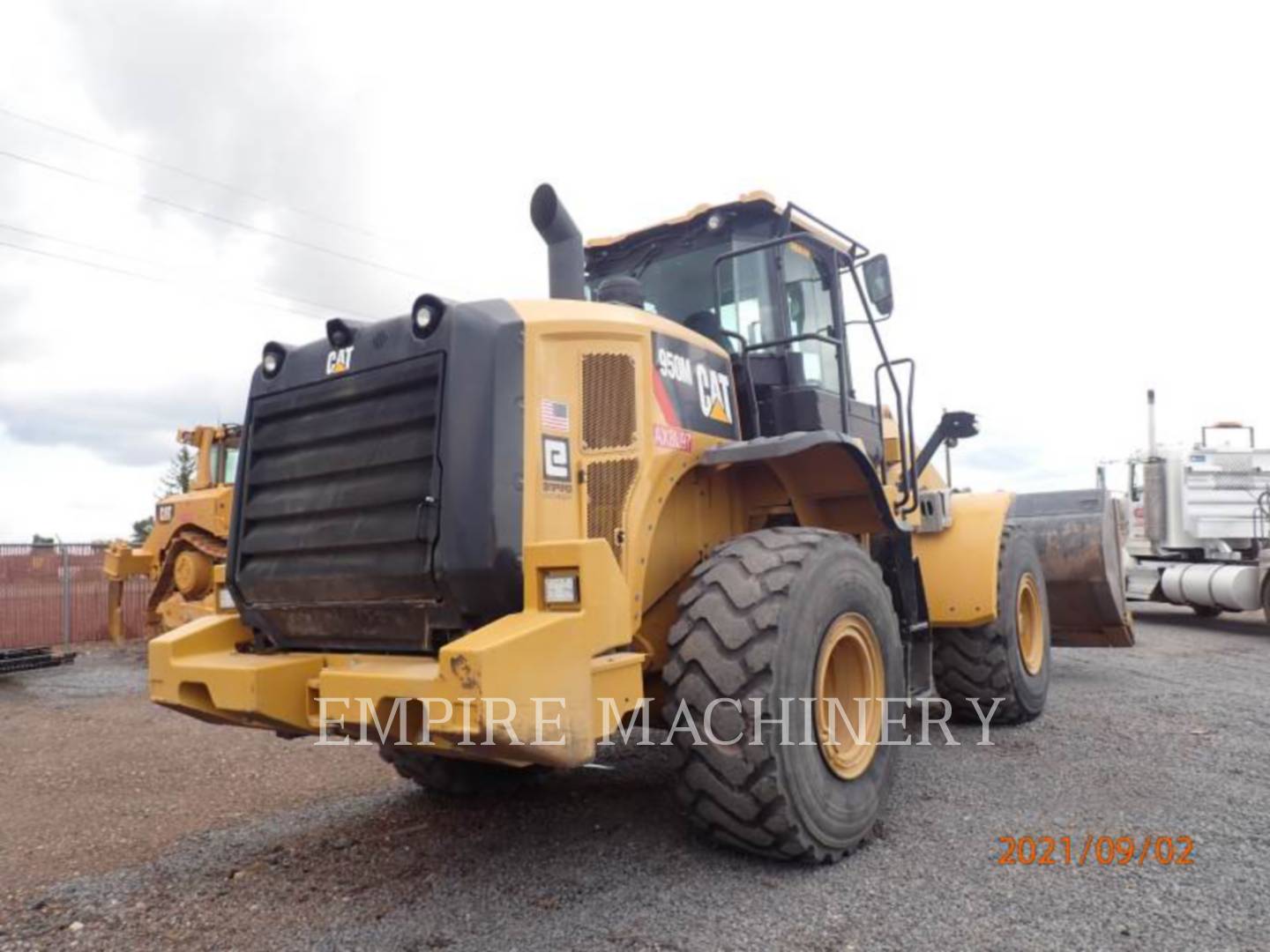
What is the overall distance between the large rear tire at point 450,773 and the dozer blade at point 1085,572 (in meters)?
5.45

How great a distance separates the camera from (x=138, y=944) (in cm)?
328

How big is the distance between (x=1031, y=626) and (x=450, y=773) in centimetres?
444

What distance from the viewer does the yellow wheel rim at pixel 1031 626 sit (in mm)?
6789

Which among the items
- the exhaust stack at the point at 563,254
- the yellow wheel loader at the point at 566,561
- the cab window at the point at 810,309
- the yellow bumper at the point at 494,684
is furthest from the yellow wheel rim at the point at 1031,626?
the yellow bumper at the point at 494,684

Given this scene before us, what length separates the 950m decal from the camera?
4133mm

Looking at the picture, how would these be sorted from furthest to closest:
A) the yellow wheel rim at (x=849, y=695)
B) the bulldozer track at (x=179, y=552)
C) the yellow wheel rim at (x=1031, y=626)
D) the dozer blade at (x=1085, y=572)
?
the bulldozer track at (x=179, y=552) < the dozer blade at (x=1085, y=572) < the yellow wheel rim at (x=1031, y=626) < the yellow wheel rim at (x=849, y=695)

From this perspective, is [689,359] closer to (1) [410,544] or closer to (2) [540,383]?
(2) [540,383]

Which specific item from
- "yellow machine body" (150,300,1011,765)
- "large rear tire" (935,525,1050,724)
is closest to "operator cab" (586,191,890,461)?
"yellow machine body" (150,300,1011,765)

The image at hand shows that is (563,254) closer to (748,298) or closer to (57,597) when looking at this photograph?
(748,298)

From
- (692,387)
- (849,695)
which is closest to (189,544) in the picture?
(692,387)

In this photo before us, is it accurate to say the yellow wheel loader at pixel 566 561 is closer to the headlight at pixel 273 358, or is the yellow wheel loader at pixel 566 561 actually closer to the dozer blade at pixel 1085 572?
the headlight at pixel 273 358

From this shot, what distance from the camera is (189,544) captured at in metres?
12.1

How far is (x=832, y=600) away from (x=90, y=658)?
12636mm

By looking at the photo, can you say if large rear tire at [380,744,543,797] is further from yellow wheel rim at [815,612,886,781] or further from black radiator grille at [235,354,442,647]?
yellow wheel rim at [815,612,886,781]
